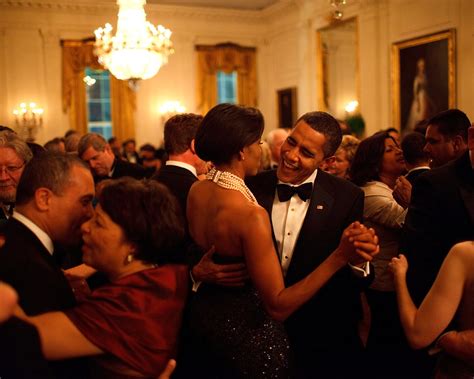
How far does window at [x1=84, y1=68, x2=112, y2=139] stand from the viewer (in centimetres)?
1380

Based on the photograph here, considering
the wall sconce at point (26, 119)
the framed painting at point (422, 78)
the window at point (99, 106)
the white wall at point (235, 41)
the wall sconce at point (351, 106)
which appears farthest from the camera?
the window at point (99, 106)

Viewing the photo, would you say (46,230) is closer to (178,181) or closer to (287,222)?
(287,222)

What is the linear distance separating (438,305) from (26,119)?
12372 millimetres

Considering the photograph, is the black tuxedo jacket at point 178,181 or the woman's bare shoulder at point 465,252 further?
the black tuxedo jacket at point 178,181

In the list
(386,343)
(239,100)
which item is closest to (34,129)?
(239,100)

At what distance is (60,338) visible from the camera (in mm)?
1590

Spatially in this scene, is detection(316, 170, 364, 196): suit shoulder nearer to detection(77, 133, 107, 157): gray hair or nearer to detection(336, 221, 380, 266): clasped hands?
detection(336, 221, 380, 266): clasped hands

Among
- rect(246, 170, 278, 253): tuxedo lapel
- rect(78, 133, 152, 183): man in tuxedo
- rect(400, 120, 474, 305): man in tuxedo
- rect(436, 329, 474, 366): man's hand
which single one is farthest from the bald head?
rect(436, 329, 474, 366): man's hand

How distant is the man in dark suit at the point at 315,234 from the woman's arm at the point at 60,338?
1.18 meters

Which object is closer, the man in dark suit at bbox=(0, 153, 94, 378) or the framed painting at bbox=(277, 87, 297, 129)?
the man in dark suit at bbox=(0, 153, 94, 378)

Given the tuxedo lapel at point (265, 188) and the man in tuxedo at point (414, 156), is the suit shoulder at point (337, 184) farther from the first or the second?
the man in tuxedo at point (414, 156)

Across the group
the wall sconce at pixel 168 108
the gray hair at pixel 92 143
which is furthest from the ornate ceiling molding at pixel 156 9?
the gray hair at pixel 92 143

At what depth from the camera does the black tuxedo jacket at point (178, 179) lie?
10.7 ft

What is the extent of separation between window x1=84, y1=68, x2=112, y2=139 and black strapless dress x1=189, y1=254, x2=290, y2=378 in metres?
12.1
